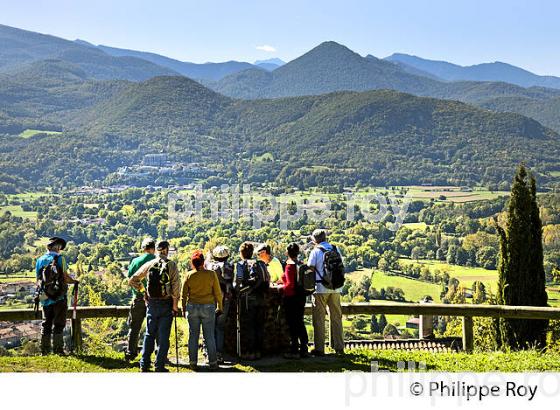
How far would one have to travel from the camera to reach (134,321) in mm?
7777

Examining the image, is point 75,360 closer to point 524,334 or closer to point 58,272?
point 58,272

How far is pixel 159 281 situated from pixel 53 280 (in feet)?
5.46

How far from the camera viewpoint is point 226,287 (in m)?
7.55

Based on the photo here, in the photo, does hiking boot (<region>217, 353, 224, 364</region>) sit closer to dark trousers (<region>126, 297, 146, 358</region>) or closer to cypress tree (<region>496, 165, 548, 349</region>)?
dark trousers (<region>126, 297, 146, 358</region>)

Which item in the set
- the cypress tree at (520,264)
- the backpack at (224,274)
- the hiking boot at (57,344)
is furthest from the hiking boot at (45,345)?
the cypress tree at (520,264)

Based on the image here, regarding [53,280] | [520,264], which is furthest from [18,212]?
[53,280]

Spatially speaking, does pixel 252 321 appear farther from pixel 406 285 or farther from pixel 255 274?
pixel 406 285

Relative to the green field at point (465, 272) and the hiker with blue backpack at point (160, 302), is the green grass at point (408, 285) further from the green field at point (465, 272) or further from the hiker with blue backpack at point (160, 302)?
the hiker with blue backpack at point (160, 302)

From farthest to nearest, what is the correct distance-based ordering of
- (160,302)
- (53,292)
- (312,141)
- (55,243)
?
(312,141) → (55,243) → (53,292) → (160,302)

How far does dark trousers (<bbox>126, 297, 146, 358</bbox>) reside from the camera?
25.4ft

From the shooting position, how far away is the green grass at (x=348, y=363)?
7.09m

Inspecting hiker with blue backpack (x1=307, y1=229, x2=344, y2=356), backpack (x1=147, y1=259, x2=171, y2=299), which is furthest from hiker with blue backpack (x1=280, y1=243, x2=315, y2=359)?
backpack (x1=147, y1=259, x2=171, y2=299)

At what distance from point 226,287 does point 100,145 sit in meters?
168

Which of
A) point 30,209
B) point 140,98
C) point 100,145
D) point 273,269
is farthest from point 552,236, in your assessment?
point 140,98
